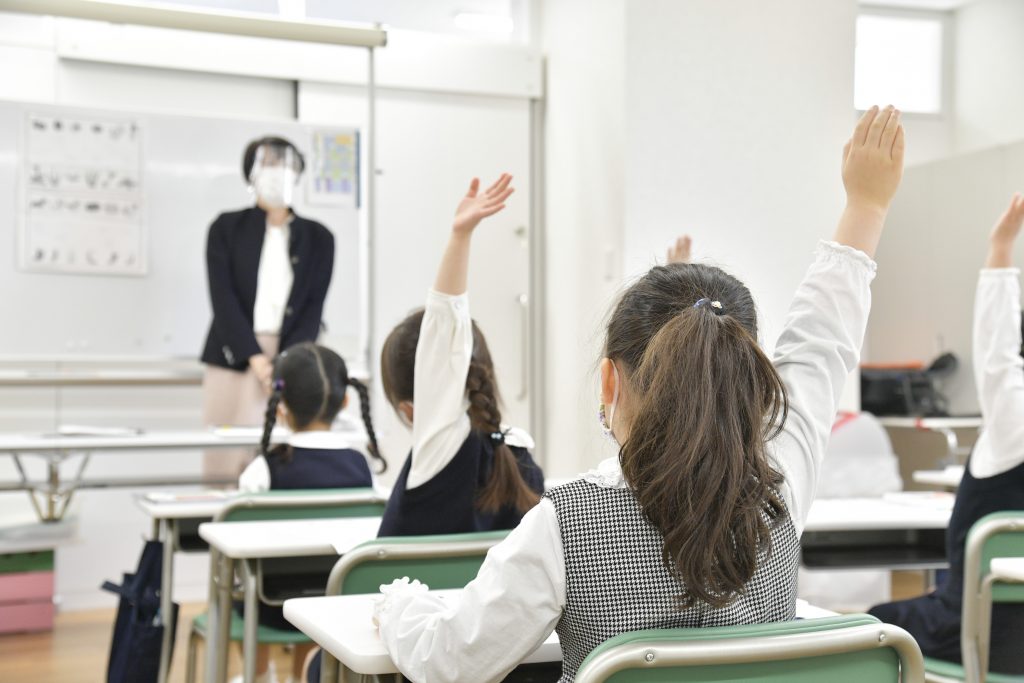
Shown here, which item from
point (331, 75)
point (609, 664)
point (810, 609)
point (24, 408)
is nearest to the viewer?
point (609, 664)

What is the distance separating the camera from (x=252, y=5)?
4828 millimetres

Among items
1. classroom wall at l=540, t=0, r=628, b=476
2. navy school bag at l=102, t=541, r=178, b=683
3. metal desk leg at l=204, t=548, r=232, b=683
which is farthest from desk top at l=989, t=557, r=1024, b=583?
classroom wall at l=540, t=0, r=628, b=476

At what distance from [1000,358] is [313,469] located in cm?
160

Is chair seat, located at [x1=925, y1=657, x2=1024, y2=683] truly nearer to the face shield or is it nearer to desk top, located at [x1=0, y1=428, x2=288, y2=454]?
desk top, located at [x1=0, y1=428, x2=288, y2=454]

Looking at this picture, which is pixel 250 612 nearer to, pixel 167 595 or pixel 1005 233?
pixel 167 595

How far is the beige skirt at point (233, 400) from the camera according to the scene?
4.66 meters

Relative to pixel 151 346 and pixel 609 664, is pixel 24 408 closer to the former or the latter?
pixel 151 346

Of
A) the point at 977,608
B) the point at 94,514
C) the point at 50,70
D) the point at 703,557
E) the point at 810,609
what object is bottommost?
the point at 94,514

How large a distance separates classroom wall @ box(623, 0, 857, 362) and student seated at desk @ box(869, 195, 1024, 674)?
2.36m

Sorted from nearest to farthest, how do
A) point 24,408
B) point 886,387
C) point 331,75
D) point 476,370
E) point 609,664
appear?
point 609,664 < point 476,370 < point 24,408 < point 331,75 < point 886,387

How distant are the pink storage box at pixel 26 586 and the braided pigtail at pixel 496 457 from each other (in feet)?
9.55

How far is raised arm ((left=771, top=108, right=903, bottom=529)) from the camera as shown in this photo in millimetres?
1257

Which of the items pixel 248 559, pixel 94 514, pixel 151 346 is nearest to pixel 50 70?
pixel 151 346

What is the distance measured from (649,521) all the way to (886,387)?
5.74 meters
